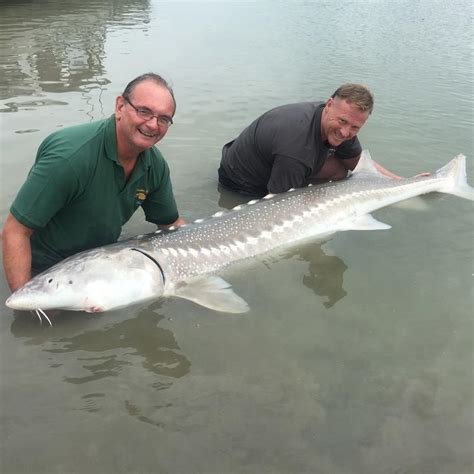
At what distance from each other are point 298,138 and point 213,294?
168cm

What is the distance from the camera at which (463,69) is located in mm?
11398

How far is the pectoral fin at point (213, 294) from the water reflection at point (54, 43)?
634 centimetres

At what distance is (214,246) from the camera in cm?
388

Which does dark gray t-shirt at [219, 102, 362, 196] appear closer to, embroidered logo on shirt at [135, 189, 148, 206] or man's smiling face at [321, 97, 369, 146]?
man's smiling face at [321, 97, 369, 146]

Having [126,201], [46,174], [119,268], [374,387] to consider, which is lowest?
[374,387]

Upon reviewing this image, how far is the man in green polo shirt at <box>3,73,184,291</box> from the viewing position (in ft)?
9.11

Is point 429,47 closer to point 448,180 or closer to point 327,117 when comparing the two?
point 448,180

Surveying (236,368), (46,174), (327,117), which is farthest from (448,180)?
(46,174)

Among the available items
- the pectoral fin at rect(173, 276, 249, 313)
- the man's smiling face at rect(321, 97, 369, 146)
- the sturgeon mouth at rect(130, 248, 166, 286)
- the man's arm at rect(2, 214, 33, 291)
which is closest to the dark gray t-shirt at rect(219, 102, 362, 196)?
the man's smiling face at rect(321, 97, 369, 146)

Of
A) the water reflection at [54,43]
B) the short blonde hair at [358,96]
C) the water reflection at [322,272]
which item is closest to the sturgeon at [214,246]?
the water reflection at [322,272]

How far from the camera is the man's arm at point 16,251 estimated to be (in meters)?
2.82

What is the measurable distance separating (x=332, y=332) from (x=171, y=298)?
3.89ft

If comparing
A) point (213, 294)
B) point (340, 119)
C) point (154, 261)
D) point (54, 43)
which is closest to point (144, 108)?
point (154, 261)

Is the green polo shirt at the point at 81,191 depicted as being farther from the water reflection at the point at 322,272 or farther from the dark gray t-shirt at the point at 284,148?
the water reflection at the point at 322,272
